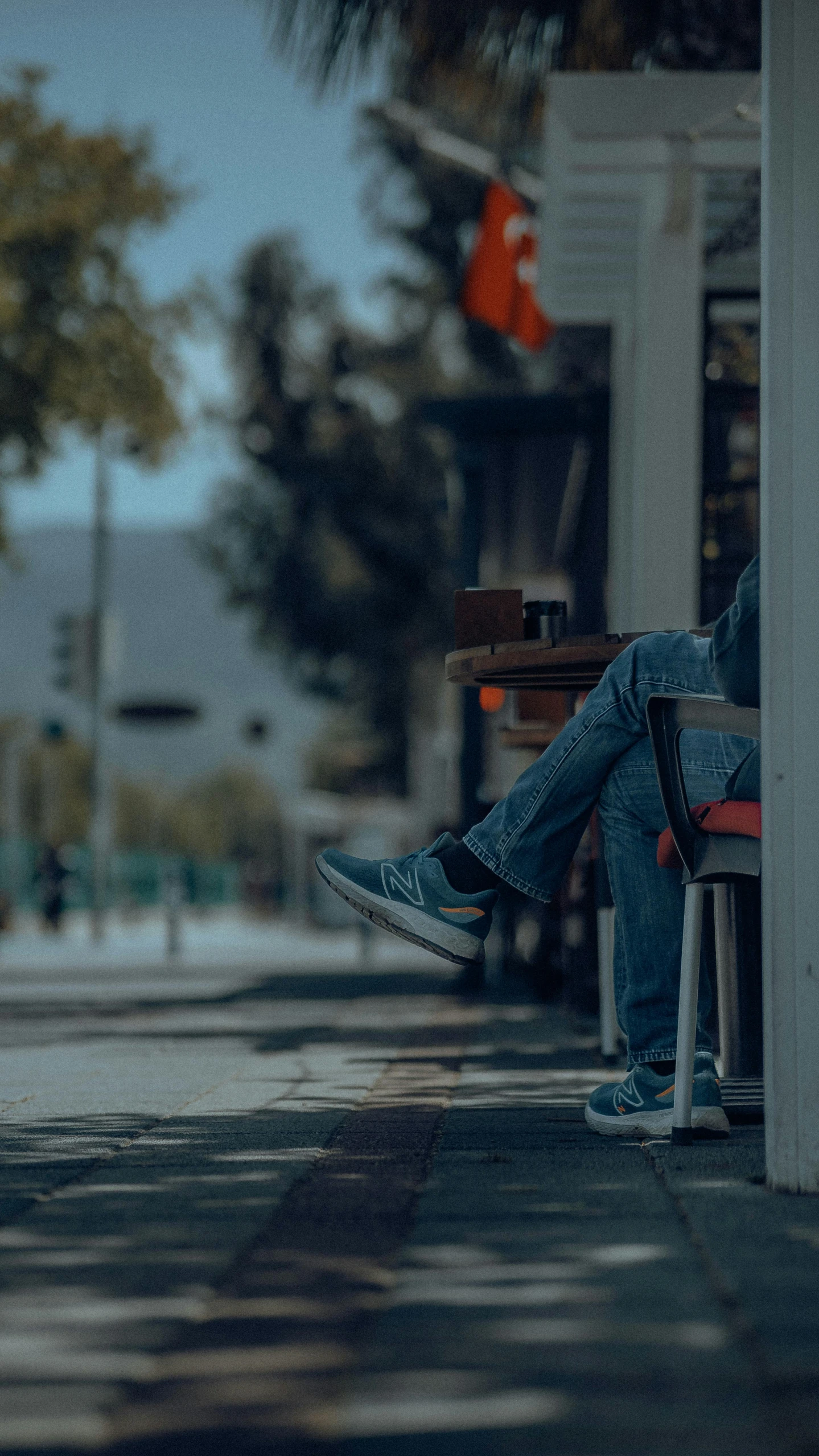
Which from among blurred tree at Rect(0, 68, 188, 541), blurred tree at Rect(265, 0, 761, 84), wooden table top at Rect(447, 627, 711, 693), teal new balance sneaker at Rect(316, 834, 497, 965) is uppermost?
blurred tree at Rect(0, 68, 188, 541)

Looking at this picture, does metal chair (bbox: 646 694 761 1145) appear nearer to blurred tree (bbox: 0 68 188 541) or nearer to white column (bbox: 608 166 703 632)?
white column (bbox: 608 166 703 632)

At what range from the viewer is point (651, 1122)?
12.4 feet

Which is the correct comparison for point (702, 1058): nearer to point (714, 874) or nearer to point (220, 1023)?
point (714, 874)

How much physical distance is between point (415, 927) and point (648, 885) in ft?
1.73

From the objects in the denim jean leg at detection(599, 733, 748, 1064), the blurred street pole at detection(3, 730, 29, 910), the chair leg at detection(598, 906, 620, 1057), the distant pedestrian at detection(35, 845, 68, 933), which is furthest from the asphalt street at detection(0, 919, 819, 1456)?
the blurred street pole at detection(3, 730, 29, 910)

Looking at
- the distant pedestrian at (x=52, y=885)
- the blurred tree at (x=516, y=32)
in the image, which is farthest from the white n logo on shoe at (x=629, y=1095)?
the distant pedestrian at (x=52, y=885)

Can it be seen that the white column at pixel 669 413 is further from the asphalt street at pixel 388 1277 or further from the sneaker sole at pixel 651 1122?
the sneaker sole at pixel 651 1122

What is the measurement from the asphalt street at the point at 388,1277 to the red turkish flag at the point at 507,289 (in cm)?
1030

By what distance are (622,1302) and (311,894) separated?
35.1m

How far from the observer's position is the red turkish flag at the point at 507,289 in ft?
47.2

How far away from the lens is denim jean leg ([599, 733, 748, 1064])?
381 cm

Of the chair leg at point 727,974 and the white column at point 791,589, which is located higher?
the white column at point 791,589

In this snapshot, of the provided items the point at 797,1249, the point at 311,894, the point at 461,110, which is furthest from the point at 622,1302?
the point at 311,894

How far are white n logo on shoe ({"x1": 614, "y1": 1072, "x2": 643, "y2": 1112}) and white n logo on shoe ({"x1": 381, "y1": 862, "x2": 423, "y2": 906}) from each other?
0.59m
